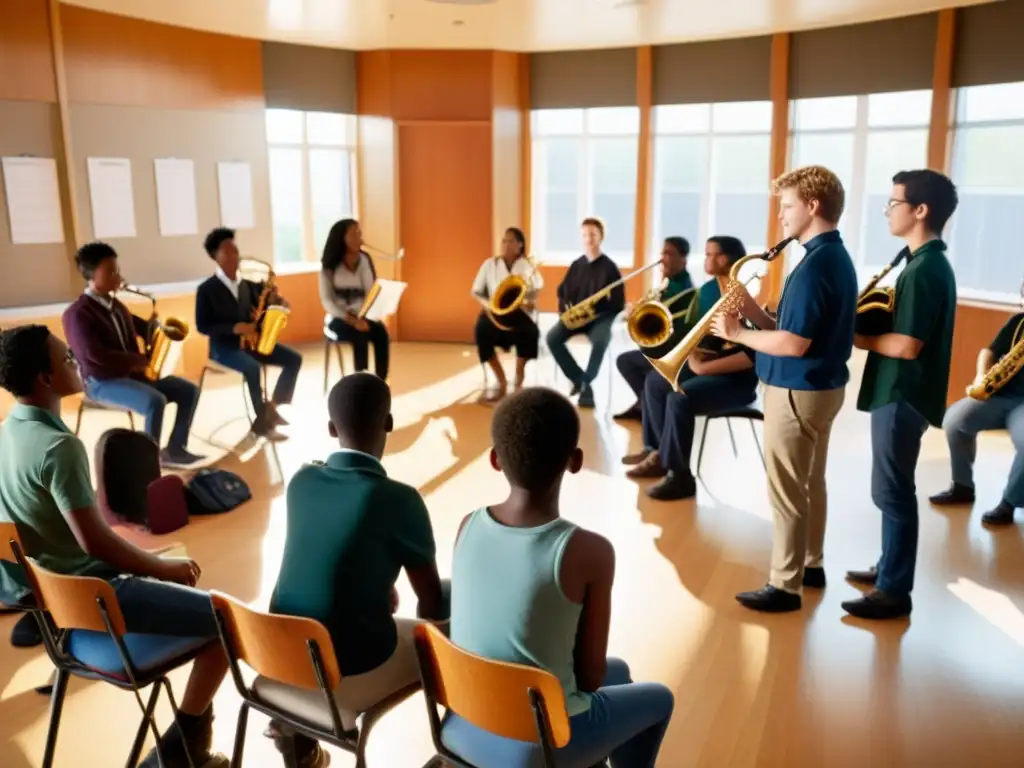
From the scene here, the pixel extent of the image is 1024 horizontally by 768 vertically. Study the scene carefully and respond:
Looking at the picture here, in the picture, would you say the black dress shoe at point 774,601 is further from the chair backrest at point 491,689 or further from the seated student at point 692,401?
the chair backrest at point 491,689

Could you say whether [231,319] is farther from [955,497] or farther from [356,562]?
[955,497]

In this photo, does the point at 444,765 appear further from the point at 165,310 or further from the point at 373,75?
the point at 373,75

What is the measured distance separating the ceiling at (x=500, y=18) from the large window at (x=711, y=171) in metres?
0.87

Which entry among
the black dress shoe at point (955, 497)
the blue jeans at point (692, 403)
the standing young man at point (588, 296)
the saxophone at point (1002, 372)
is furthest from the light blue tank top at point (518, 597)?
the standing young man at point (588, 296)

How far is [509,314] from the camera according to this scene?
678 centimetres

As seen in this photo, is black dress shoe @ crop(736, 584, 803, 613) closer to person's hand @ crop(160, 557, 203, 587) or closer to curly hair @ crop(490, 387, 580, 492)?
curly hair @ crop(490, 387, 580, 492)

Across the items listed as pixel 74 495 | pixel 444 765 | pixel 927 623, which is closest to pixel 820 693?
pixel 927 623

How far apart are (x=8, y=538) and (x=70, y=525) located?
0.51 feet

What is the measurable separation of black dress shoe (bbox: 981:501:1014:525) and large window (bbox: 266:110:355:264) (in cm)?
679

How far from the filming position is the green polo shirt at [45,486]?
2246 mm

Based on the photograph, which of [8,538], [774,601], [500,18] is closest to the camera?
[8,538]

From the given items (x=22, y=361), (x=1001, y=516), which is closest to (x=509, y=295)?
(x=1001, y=516)

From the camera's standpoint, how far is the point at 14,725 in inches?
108

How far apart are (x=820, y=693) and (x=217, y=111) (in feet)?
23.8
